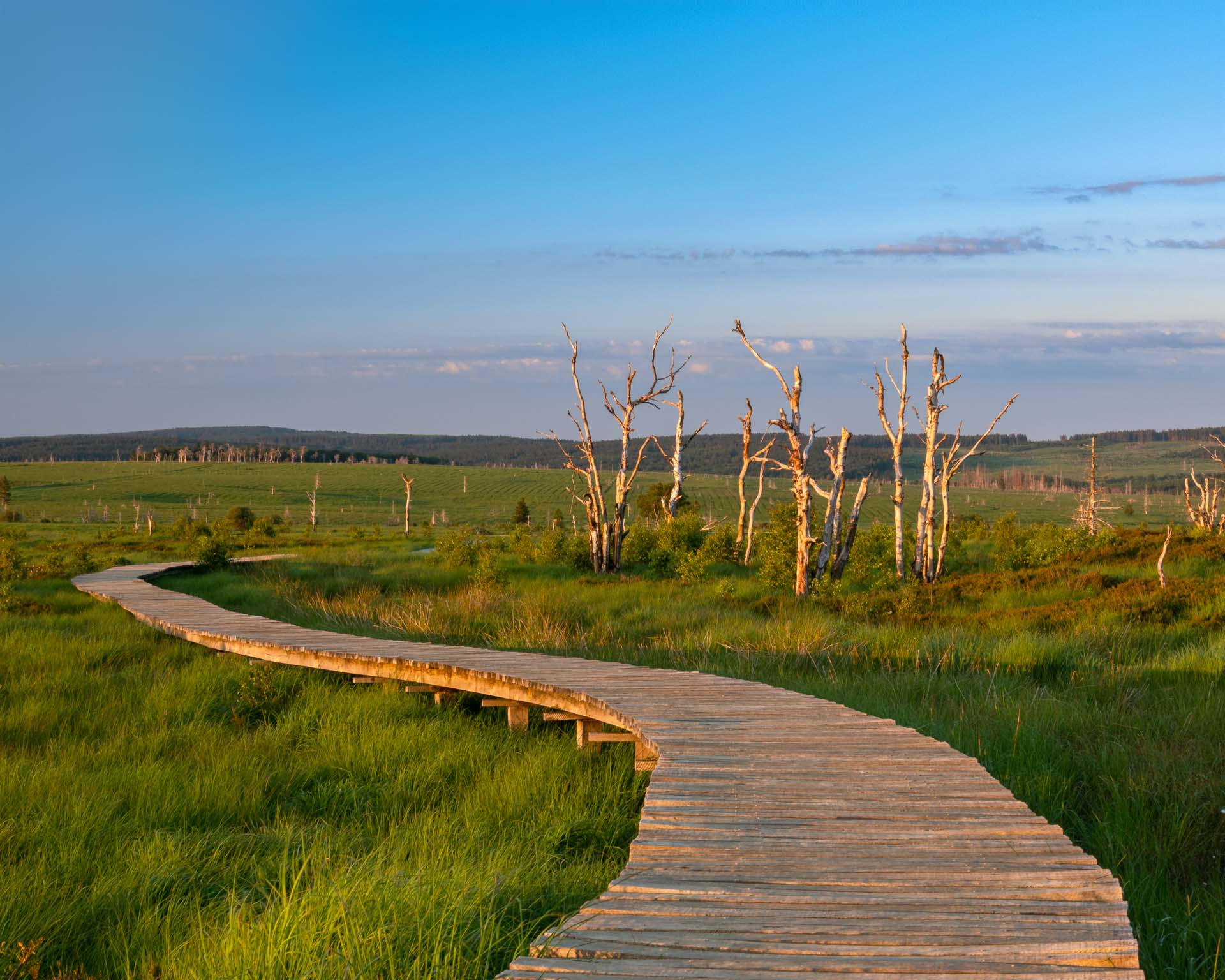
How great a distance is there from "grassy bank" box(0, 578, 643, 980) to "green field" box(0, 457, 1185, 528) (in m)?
57.7

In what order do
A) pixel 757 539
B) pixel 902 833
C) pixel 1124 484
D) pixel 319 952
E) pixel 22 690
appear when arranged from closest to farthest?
1. pixel 319 952
2. pixel 902 833
3. pixel 22 690
4. pixel 757 539
5. pixel 1124 484

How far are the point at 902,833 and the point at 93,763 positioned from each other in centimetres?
590

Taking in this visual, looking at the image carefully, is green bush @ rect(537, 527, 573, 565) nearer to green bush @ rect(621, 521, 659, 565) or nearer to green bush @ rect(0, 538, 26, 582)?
green bush @ rect(621, 521, 659, 565)

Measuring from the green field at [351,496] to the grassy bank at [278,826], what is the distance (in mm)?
57670

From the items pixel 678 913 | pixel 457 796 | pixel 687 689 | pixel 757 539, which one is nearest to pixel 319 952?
pixel 678 913

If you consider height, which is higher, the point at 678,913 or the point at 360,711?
the point at 678,913

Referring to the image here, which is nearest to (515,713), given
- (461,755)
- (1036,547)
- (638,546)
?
(461,755)

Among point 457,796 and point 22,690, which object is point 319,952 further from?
point 22,690

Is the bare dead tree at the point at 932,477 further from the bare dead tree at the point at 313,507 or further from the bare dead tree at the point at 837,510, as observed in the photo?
the bare dead tree at the point at 313,507

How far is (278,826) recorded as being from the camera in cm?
593

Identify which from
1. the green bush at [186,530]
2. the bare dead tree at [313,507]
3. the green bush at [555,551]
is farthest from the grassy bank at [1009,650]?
the bare dead tree at [313,507]

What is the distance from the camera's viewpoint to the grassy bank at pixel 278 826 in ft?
12.0

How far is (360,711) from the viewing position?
353 inches

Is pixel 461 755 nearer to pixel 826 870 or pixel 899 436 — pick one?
pixel 826 870
